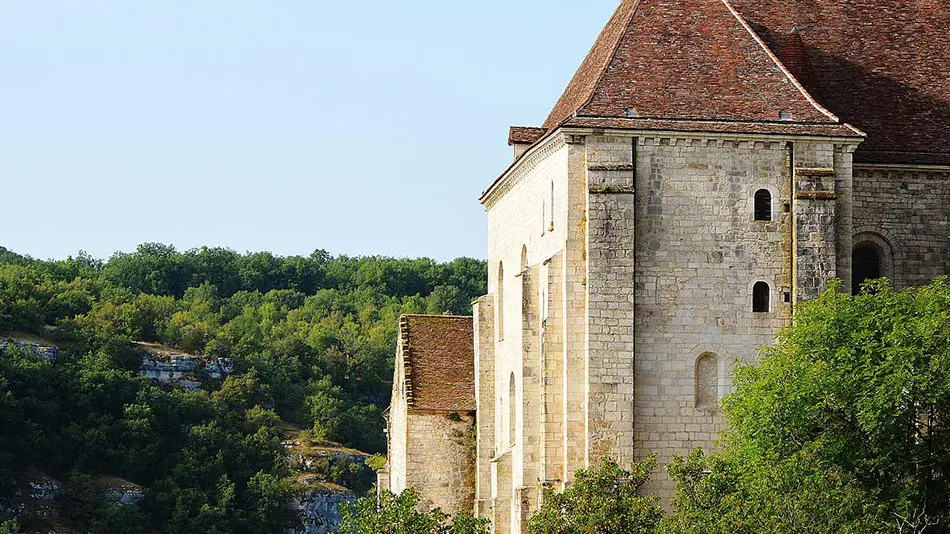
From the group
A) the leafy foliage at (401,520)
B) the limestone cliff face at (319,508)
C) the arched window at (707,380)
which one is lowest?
the limestone cliff face at (319,508)

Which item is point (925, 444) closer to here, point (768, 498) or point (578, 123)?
point (768, 498)

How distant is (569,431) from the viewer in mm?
44906

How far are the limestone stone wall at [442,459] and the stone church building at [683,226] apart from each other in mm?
6946

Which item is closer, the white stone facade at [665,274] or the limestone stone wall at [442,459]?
the white stone facade at [665,274]

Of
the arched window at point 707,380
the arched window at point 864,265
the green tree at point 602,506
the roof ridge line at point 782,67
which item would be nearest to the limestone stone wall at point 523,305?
the green tree at point 602,506

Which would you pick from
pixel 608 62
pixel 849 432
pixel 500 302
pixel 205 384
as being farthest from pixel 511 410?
pixel 205 384

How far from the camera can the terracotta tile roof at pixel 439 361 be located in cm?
5622

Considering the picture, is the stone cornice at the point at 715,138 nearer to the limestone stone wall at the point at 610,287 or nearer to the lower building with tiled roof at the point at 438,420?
the limestone stone wall at the point at 610,287

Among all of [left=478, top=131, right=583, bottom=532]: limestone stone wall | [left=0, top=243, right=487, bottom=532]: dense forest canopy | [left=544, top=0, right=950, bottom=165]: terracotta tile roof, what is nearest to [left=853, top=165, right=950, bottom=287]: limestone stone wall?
[left=544, top=0, right=950, bottom=165]: terracotta tile roof

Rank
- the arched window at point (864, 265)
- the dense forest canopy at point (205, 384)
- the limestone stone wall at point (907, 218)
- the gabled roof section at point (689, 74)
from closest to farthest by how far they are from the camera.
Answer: the gabled roof section at point (689, 74) → the limestone stone wall at point (907, 218) → the arched window at point (864, 265) → the dense forest canopy at point (205, 384)

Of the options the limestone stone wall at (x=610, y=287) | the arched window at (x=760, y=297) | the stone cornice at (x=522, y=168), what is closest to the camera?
the limestone stone wall at (x=610, y=287)

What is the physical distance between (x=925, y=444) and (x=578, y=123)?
11.2m

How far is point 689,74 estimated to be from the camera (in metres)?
46.7

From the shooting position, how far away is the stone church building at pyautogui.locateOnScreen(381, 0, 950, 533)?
147ft
